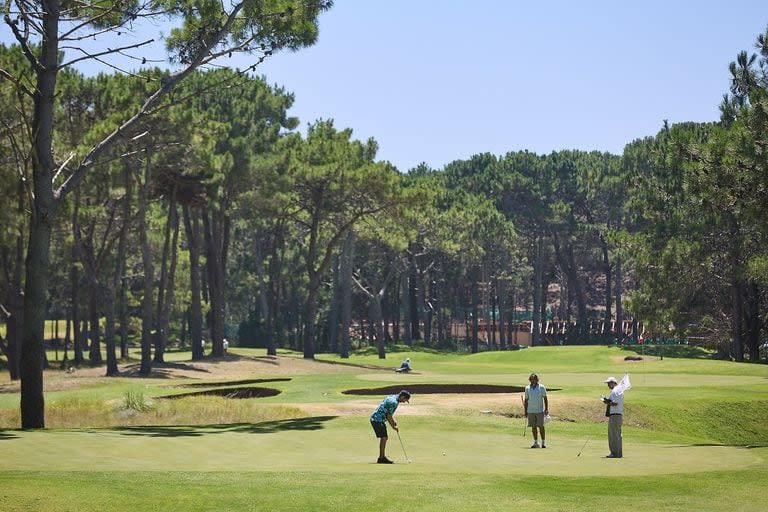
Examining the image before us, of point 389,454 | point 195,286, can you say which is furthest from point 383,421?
point 195,286

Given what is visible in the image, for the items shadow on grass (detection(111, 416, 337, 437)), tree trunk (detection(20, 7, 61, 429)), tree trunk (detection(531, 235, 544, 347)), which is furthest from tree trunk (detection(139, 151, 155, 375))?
tree trunk (detection(531, 235, 544, 347))

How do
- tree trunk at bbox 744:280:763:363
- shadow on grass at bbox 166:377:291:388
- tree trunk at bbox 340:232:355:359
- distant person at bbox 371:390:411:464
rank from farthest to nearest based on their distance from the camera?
1. tree trunk at bbox 340:232:355:359
2. tree trunk at bbox 744:280:763:363
3. shadow on grass at bbox 166:377:291:388
4. distant person at bbox 371:390:411:464

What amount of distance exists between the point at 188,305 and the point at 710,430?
68.5 meters

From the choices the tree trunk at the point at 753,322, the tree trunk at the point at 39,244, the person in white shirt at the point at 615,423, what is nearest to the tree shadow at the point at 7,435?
the tree trunk at the point at 39,244

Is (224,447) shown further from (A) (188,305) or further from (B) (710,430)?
(A) (188,305)

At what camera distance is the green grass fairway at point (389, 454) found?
17.4 metres

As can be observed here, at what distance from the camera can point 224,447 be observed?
82.1 ft

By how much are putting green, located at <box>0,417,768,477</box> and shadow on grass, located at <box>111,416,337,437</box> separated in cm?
3

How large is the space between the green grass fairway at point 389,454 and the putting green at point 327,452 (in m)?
0.05

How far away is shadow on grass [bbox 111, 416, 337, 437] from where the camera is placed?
27250 mm

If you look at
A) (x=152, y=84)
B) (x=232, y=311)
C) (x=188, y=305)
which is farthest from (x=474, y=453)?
(x=232, y=311)

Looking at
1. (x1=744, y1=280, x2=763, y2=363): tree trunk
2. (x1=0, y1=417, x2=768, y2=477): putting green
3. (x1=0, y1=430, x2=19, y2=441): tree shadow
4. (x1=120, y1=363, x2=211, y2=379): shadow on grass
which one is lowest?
(x1=0, y1=417, x2=768, y2=477): putting green

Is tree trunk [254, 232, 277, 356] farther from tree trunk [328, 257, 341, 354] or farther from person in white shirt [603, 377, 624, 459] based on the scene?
person in white shirt [603, 377, 624, 459]

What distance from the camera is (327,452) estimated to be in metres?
25.2
